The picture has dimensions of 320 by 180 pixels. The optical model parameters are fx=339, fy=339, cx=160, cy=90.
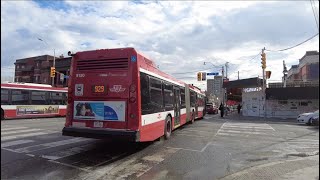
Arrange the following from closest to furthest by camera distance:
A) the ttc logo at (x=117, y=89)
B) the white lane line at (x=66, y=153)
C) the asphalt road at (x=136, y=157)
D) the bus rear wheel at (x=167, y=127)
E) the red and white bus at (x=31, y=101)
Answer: the asphalt road at (x=136, y=157) → the white lane line at (x=66, y=153) → the ttc logo at (x=117, y=89) → the bus rear wheel at (x=167, y=127) → the red and white bus at (x=31, y=101)

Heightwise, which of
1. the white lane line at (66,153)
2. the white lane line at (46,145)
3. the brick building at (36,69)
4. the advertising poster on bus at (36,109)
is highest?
the brick building at (36,69)

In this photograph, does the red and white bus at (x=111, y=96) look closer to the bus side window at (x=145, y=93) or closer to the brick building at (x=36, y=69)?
the bus side window at (x=145, y=93)

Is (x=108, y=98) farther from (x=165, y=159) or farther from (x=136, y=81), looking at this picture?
(x=165, y=159)

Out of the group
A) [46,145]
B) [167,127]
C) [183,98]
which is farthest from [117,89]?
[183,98]

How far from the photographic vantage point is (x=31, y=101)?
26.7 m

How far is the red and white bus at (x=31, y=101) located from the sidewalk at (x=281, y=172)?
1831 centimetres

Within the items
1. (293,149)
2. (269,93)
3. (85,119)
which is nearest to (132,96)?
(85,119)

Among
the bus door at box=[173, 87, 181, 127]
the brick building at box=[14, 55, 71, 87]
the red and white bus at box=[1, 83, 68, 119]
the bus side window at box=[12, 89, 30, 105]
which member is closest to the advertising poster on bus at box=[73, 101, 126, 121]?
the bus door at box=[173, 87, 181, 127]

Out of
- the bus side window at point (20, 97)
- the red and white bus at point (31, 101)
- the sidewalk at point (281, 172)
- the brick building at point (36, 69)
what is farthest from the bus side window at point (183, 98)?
the brick building at point (36, 69)

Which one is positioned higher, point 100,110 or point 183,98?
point 183,98

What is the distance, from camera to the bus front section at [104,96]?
9852 millimetres

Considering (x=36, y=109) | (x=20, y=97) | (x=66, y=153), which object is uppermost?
(x=20, y=97)

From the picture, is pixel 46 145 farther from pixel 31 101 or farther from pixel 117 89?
pixel 31 101

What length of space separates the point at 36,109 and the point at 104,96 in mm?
19030
